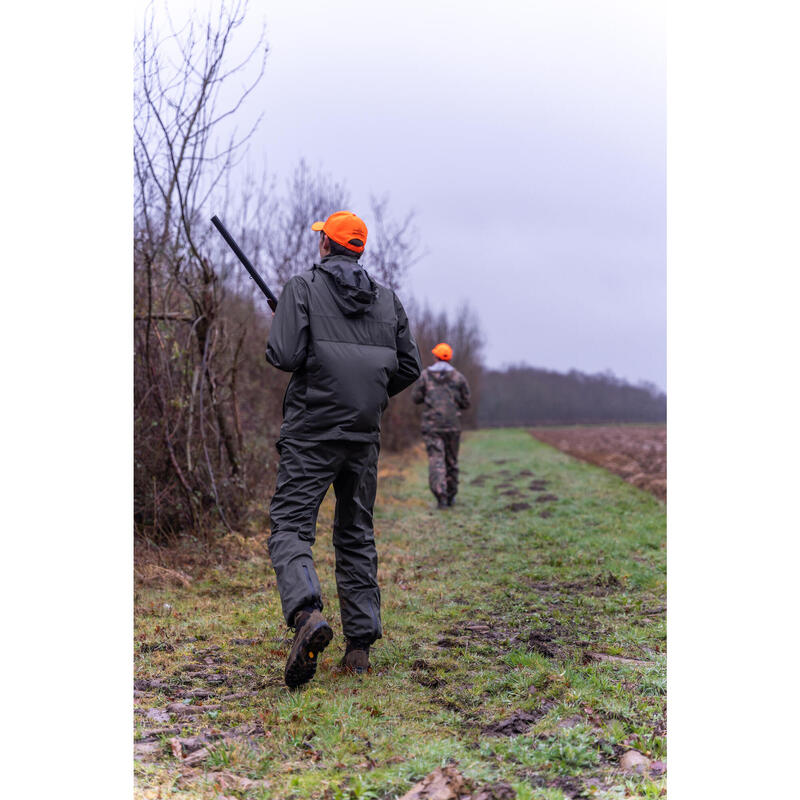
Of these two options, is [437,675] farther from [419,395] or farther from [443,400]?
[443,400]

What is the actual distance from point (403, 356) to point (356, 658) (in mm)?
1518

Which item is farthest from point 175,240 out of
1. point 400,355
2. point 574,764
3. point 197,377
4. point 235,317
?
point 235,317

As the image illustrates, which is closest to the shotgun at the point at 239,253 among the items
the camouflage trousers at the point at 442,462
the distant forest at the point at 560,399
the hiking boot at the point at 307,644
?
the hiking boot at the point at 307,644

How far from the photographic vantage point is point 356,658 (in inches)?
152

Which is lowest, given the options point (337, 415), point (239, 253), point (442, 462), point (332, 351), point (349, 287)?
point (442, 462)

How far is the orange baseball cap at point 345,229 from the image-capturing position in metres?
3.96

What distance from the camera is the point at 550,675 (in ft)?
12.2

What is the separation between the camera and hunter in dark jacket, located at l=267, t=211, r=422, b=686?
3.71m

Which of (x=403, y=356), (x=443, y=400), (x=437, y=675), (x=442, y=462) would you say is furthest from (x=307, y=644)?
(x=443, y=400)

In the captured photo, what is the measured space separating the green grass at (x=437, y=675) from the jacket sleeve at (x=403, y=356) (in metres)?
1.41

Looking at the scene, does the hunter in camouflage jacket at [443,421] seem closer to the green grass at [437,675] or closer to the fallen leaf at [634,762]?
the green grass at [437,675]

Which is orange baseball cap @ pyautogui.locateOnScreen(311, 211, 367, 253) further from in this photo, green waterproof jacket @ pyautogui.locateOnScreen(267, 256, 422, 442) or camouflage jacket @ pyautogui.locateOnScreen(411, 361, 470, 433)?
camouflage jacket @ pyautogui.locateOnScreen(411, 361, 470, 433)

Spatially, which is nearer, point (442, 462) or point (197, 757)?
point (197, 757)
